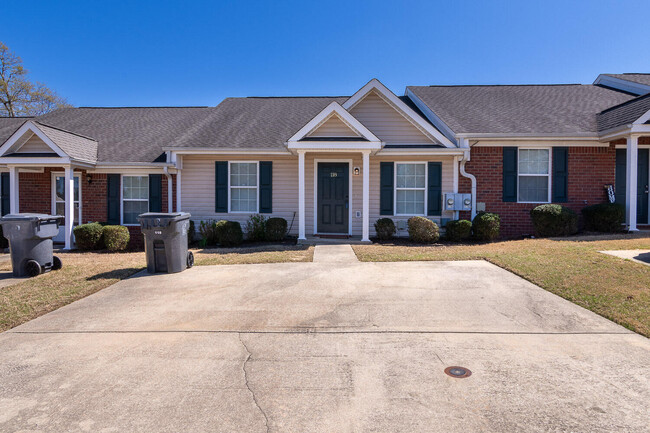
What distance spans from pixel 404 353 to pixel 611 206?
10690 mm

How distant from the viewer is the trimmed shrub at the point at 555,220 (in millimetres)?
11266

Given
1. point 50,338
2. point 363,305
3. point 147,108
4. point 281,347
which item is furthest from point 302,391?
point 147,108

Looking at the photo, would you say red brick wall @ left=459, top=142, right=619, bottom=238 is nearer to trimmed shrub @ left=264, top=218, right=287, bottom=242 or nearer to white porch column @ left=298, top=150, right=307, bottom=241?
white porch column @ left=298, top=150, right=307, bottom=241

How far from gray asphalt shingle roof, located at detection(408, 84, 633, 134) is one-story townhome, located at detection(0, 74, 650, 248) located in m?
0.10

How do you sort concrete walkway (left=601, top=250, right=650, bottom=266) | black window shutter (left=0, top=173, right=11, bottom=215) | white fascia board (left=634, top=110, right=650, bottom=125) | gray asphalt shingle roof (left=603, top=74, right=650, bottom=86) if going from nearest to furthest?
1. concrete walkway (left=601, top=250, right=650, bottom=266)
2. white fascia board (left=634, top=110, right=650, bottom=125)
3. black window shutter (left=0, top=173, right=11, bottom=215)
4. gray asphalt shingle roof (left=603, top=74, right=650, bottom=86)

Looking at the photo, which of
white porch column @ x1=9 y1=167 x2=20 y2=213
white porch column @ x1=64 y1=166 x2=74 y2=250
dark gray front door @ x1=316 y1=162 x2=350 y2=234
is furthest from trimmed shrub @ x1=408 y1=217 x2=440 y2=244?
white porch column @ x1=9 y1=167 x2=20 y2=213

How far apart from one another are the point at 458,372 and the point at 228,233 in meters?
9.31

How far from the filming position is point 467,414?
279 cm

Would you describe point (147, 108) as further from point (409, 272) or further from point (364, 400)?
point (364, 400)

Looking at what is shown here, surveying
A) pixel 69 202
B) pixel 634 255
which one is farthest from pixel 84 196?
pixel 634 255

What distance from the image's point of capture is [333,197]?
12.9 meters

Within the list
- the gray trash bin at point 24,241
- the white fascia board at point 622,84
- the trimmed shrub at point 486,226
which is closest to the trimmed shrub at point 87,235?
the gray trash bin at point 24,241

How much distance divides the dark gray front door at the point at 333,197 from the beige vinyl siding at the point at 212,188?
835 mm

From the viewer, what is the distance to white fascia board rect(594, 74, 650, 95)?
14.2m
